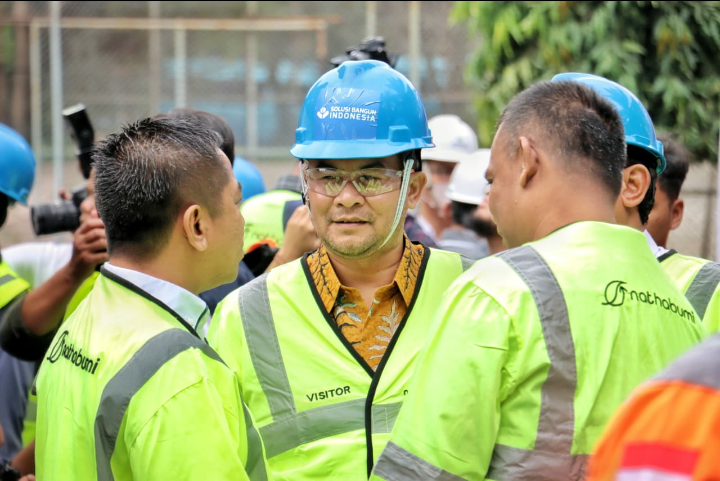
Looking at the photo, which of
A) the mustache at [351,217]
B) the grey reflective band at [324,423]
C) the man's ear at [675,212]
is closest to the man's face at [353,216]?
the mustache at [351,217]

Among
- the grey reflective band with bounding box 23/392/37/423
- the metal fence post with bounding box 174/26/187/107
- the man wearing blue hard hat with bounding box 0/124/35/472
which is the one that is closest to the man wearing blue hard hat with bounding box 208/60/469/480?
the man wearing blue hard hat with bounding box 0/124/35/472

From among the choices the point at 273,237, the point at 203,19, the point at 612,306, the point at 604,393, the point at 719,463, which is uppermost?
the point at 203,19

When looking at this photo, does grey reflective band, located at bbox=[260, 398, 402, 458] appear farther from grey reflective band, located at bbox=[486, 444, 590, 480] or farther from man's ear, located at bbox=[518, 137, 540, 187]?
man's ear, located at bbox=[518, 137, 540, 187]

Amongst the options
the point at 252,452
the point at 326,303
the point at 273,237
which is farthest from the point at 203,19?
the point at 252,452

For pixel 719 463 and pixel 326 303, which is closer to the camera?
pixel 719 463

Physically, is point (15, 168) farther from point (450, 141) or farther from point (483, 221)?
point (450, 141)

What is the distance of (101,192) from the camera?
207 centimetres

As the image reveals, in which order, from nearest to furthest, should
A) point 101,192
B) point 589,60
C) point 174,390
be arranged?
point 174,390, point 101,192, point 589,60

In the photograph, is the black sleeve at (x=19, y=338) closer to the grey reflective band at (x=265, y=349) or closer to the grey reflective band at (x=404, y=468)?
the grey reflective band at (x=265, y=349)

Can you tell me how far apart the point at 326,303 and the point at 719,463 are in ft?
5.54

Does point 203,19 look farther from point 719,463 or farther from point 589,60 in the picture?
point 719,463

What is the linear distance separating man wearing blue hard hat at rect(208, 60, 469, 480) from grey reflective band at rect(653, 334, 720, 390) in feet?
4.63

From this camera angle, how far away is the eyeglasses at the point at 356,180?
255 cm

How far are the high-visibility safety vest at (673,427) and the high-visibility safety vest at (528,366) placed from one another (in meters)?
0.79
